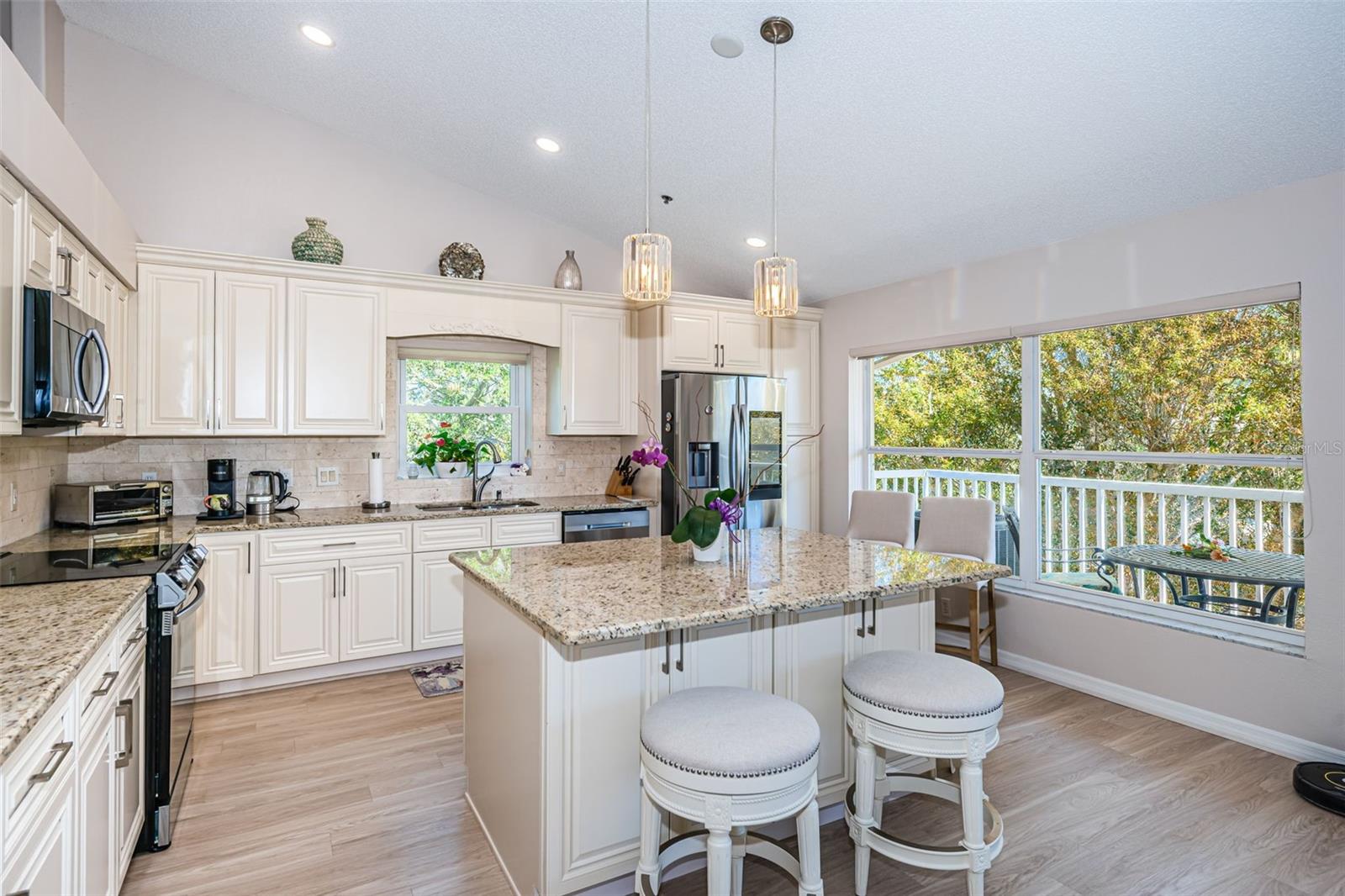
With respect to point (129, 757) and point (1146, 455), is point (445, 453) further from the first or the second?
point (1146, 455)

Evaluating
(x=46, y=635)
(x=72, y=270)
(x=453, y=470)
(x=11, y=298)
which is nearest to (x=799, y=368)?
(x=453, y=470)

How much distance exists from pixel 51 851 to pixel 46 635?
460 mm

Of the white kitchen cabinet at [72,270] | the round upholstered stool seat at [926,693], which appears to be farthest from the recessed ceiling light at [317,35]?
the round upholstered stool seat at [926,693]

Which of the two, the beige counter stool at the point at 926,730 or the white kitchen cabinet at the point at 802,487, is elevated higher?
the white kitchen cabinet at the point at 802,487

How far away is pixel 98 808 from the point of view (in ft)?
5.29

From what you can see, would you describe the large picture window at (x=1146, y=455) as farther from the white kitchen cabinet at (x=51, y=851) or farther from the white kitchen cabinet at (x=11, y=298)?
the white kitchen cabinet at (x=11, y=298)

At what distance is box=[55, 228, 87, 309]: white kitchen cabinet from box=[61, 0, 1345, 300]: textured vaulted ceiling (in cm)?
141

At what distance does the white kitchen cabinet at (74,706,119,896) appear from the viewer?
149 cm

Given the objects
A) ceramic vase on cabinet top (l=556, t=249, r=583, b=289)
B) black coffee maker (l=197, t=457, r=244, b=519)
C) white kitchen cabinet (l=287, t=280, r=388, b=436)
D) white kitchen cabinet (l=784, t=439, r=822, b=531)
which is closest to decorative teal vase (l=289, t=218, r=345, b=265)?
white kitchen cabinet (l=287, t=280, r=388, b=436)

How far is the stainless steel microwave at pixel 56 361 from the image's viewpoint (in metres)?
1.97

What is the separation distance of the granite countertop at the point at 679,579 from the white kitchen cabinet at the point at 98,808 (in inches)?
37.5

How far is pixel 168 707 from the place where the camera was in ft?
7.23

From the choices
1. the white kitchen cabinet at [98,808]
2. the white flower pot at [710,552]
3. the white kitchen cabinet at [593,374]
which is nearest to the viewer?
the white kitchen cabinet at [98,808]

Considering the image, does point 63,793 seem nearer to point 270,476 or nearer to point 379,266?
point 270,476
